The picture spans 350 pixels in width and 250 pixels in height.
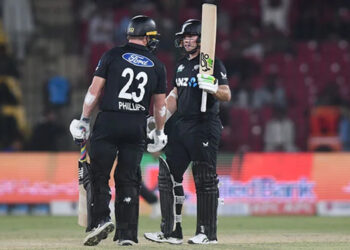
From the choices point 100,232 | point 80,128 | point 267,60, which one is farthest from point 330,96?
point 100,232

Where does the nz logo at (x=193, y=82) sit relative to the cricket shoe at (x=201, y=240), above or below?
above

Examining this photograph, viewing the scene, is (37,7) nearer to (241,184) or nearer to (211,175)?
(241,184)

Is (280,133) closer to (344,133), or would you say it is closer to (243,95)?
(243,95)

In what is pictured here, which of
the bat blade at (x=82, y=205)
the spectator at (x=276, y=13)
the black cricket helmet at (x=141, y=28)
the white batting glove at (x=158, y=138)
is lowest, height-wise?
the bat blade at (x=82, y=205)

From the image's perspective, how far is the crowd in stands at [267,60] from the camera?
2053 cm

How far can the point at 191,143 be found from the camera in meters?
10.2

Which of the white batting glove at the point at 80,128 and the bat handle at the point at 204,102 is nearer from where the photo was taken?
the white batting glove at the point at 80,128

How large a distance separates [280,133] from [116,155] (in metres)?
11.3

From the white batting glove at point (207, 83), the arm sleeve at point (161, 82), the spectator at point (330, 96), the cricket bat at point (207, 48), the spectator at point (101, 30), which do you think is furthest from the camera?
the spectator at point (101, 30)

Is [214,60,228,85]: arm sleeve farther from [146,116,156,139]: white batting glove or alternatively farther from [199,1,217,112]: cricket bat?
[146,116,156,139]: white batting glove

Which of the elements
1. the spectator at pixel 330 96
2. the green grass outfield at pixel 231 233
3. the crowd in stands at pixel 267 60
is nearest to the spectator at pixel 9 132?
the crowd in stands at pixel 267 60

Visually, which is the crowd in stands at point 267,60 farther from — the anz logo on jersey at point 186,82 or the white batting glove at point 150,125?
the anz logo on jersey at point 186,82

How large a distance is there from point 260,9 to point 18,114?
21.9 ft

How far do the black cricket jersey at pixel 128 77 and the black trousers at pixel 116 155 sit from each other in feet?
0.33
